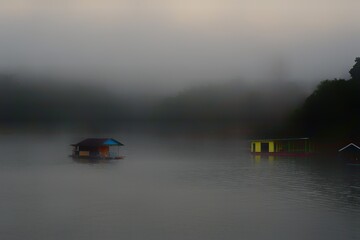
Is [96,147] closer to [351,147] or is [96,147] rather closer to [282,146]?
[282,146]

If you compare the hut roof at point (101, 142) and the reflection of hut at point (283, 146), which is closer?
the hut roof at point (101, 142)

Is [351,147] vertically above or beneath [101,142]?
beneath

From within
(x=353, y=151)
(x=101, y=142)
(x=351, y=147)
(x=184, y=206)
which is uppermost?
(x=101, y=142)

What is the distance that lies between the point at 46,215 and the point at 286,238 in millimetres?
7617

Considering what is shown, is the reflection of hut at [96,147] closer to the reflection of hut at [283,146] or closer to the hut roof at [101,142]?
the hut roof at [101,142]

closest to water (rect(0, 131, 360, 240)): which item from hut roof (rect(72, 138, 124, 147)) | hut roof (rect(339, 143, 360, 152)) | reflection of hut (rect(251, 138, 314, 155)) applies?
hut roof (rect(339, 143, 360, 152))

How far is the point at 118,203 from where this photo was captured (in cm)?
1792

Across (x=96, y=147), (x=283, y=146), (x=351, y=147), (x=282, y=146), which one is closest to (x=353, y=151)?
(x=351, y=147)

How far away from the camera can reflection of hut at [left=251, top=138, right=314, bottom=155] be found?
146 ft

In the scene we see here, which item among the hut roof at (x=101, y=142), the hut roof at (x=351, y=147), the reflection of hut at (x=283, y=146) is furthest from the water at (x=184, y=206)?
the reflection of hut at (x=283, y=146)

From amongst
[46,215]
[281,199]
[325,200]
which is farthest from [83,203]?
[325,200]

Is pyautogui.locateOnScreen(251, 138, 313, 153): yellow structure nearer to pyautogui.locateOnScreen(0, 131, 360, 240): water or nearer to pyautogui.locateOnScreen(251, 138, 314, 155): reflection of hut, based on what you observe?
pyautogui.locateOnScreen(251, 138, 314, 155): reflection of hut

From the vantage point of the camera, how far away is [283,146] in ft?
151

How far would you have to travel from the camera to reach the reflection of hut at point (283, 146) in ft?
146
